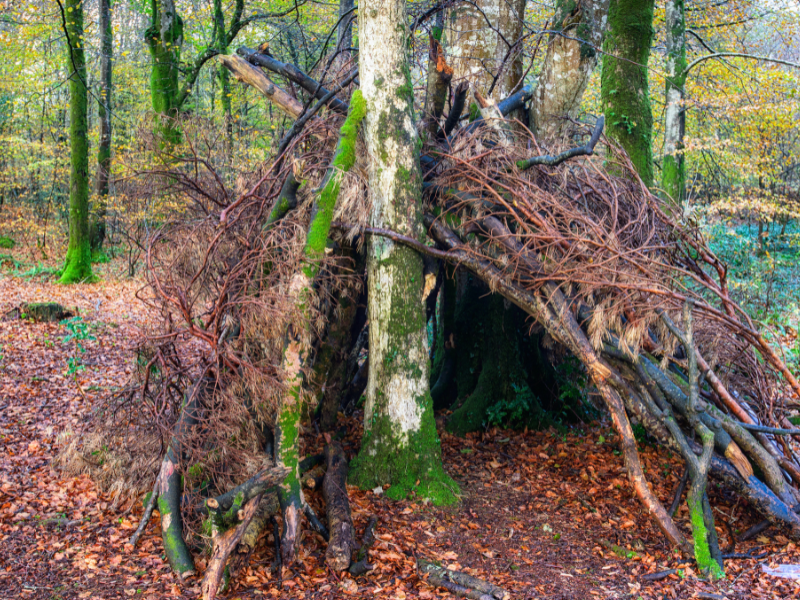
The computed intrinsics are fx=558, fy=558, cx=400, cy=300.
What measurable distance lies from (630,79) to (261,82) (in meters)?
4.74

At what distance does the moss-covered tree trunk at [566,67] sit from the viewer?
7.24m

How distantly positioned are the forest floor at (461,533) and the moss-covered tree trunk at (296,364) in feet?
0.85

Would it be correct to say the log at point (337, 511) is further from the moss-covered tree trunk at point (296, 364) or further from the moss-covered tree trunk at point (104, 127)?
the moss-covered tree trunk at point (104, 127)

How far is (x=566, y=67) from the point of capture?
7.26 metres

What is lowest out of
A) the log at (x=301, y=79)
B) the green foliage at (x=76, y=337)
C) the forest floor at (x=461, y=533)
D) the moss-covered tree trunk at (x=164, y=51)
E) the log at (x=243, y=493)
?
the forest floor at (x=461, y=533)

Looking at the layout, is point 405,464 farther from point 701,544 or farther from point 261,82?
point 261,82

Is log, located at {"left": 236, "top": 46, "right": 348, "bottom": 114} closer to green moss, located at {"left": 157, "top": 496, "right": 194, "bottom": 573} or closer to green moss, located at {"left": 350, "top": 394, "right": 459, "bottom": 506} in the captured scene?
green moss, located at {"left": 350, "top": 394, "right": 459, "bottom": 506}

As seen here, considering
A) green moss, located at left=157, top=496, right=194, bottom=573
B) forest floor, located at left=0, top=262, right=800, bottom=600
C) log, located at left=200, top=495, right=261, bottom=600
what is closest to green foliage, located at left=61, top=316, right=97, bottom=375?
forest floor, located at left=0, top=262, right=800, bottom=600

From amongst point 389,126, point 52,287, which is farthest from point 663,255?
point 52,287

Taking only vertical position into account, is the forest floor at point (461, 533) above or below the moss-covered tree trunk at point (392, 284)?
below

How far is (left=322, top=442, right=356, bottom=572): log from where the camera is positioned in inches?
163

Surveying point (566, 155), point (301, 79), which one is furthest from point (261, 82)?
point (566, 155)

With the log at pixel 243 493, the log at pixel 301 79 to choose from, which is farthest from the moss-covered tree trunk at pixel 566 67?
the log at pixel 243 493

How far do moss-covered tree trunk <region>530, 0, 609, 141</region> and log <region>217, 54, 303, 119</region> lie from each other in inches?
124
